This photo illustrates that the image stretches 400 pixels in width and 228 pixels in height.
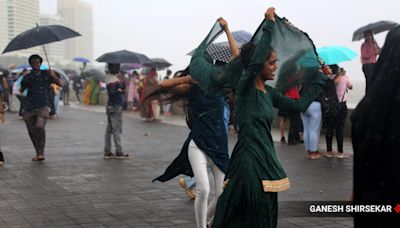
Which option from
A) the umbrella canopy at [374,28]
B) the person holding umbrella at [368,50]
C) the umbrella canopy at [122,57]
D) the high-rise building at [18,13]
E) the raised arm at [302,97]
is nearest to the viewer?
the raised arm at [302,97]

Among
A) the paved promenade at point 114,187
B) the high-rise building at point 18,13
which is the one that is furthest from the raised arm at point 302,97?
the high-rise building at point 18,13

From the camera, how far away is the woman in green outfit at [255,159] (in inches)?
159

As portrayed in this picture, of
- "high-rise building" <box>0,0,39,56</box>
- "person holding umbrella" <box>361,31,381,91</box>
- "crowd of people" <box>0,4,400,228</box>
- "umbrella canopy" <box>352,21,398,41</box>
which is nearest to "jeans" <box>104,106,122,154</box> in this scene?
"high-rise building" <box>0,0,39,56</box>

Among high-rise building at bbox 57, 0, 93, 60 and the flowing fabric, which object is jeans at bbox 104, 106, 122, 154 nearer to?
high-rise building at bbox 57, 0, 93, 60

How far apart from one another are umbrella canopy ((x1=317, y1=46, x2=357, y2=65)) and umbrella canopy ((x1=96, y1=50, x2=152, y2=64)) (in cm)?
415

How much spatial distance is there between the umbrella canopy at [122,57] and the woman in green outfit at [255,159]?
8.73m

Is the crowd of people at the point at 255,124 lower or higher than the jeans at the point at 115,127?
higher

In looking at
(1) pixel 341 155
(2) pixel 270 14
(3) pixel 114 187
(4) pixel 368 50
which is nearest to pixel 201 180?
(2) pixel 270 14

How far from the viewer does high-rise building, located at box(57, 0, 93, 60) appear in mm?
24422

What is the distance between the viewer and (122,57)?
13398 mm

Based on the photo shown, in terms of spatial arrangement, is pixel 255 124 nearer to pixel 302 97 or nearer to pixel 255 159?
pixel 255 159

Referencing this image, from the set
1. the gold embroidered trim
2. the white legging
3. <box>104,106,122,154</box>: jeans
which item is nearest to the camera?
the gold embroidered trim

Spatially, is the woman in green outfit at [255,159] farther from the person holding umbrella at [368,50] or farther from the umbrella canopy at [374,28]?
the umbrella canopy at [374,28]

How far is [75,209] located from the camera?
6969 mm
